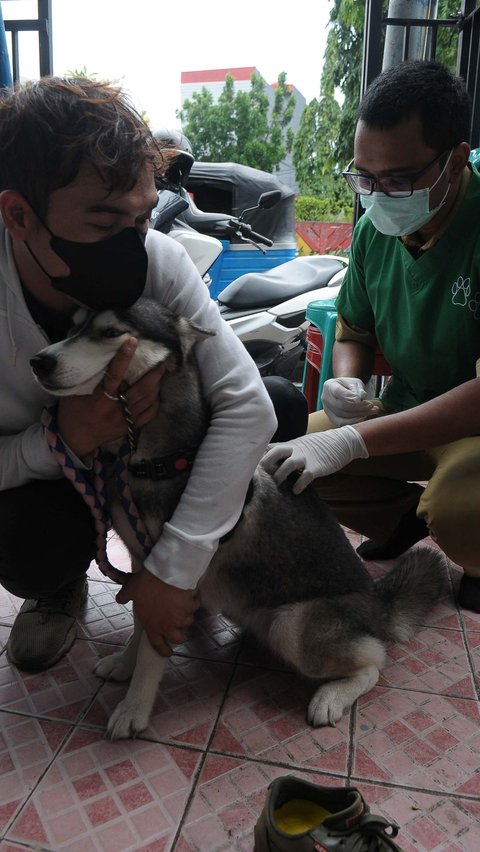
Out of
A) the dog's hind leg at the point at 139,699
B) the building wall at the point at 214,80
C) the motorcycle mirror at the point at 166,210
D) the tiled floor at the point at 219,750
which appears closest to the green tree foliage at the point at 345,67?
the motorcycle mirror at the point at 166,210

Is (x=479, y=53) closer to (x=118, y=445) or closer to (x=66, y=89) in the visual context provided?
(x=66, y=89)

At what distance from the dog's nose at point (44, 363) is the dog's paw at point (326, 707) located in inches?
44.7

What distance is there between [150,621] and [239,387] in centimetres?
65

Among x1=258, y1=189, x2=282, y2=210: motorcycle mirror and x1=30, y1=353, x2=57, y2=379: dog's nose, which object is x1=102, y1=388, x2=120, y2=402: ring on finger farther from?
x1=258, y1=189, x2=282, y2=210: motorcycle mirror

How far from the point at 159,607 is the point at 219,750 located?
1.29 feet

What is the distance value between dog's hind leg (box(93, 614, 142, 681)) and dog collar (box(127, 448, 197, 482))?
18.7 inches

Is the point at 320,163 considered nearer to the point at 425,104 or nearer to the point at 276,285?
the point at 276,285

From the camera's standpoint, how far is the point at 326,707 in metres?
1.67

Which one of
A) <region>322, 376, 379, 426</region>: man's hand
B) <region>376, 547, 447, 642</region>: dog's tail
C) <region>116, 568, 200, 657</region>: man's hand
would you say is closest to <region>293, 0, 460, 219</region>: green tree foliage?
<region>322, 376, 379, 426</region>: man's hand

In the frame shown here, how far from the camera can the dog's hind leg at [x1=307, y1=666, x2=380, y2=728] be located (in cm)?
166

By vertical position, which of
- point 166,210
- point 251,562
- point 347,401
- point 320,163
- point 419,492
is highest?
point 320,163

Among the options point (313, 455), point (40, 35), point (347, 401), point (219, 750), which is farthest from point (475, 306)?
point (40, 35)

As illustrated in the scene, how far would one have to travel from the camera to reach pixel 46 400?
1698 millimetres

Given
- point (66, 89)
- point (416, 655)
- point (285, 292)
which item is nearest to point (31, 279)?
point (66, 89)
